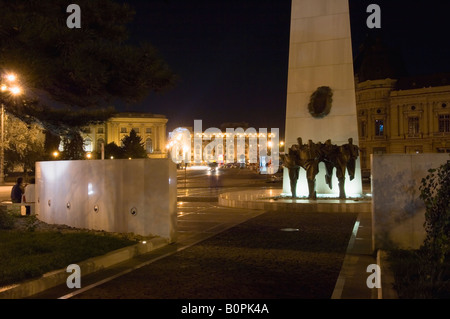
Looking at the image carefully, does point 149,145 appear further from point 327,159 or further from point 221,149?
point 327,159

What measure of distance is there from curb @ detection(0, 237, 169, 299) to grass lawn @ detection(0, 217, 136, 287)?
0.67 ft

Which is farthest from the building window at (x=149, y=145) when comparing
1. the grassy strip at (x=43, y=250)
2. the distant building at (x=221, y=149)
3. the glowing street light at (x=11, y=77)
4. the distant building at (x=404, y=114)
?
the glowing street light at (x=11, y=77)

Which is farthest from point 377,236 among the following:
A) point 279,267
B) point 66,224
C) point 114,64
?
point 66,224

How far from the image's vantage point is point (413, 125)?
79.9m

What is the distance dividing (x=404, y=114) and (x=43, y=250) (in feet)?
260

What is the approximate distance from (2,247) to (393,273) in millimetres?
6916

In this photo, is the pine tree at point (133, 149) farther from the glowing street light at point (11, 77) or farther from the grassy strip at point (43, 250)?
the grassy strip at point (43, 250)

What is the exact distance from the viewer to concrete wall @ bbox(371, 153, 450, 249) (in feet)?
29.8

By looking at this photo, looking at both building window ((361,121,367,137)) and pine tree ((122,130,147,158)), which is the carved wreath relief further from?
building window ((361,121,367,137))

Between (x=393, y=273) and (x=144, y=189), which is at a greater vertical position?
(x=144, y=189)

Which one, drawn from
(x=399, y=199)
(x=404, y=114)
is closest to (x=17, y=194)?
(x=399, y=199)

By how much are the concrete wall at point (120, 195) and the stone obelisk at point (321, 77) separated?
1147 centimetres
